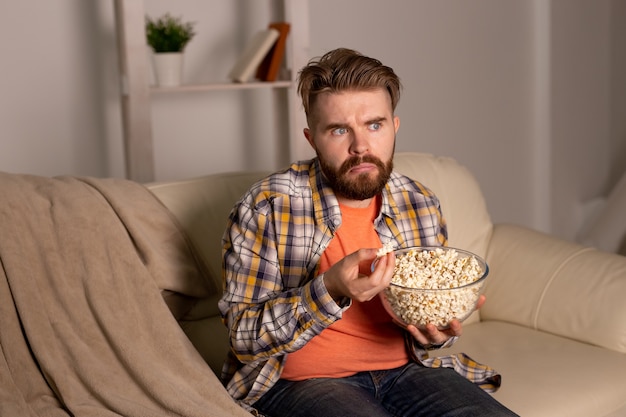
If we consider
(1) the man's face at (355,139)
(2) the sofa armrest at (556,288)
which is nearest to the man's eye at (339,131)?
(1) the man's face at (355,139)

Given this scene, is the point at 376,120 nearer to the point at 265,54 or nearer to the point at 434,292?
the point at 434,292

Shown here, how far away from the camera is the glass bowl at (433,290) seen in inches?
68.6

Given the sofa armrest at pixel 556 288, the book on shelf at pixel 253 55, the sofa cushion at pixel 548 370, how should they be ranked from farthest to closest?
the book on shelf at pixel 253 55, the sofa armrest at pixel 556 288, the sofa cushion at pixel 548 370

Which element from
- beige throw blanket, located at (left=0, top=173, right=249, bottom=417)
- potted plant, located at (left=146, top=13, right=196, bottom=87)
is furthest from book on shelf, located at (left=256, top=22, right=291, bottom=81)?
beige throw blanket, located at (left=0, top=173, right=249, bottom=417)

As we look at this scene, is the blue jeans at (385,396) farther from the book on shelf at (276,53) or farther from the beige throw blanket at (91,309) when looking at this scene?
the book on shelf at (276,53)

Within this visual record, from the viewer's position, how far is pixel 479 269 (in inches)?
72.3

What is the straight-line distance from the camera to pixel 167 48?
3.05 m

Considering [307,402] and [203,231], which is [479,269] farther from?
[203,231]

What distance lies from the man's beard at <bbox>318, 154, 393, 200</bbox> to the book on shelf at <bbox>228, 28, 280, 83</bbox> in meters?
1.23

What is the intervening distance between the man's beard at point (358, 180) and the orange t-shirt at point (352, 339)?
0.30 feet

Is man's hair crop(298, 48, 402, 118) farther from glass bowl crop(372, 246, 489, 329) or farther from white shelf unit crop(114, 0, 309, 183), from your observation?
white shelf unit crop(114, 0, 309, 183)

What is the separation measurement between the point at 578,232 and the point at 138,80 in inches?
116

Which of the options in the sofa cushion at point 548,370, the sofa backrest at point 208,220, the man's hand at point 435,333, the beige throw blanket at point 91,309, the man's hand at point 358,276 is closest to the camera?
the man's hand at point 358,276

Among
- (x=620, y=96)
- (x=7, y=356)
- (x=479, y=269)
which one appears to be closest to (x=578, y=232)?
(x=620, y=96)
